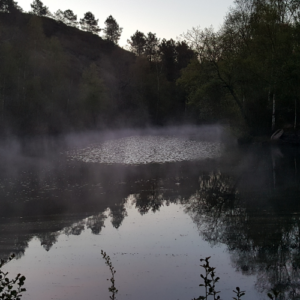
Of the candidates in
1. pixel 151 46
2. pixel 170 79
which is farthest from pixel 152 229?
pixel 151 46

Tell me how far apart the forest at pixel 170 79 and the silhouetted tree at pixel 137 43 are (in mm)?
8891

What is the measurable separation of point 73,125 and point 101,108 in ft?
29.3

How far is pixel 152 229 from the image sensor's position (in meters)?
10.1

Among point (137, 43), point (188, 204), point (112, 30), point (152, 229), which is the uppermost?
point (112, 30)

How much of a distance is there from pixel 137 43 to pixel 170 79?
19.6 metres

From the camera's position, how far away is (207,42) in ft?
118

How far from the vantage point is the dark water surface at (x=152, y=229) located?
676 centimetres

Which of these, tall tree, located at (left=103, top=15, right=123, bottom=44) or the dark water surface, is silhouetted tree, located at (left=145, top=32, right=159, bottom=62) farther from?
the dark water surface

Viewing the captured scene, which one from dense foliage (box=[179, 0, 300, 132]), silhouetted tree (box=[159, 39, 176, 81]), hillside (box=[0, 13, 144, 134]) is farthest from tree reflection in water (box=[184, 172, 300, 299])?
silhouetted tree (box=[159, 39, 176, 81])

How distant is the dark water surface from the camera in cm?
676

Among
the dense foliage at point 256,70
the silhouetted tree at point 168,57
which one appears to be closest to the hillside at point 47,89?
the silhouetted tree at point 168,57

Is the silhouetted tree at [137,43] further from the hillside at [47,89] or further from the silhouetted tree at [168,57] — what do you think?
the hillside at [47,89]

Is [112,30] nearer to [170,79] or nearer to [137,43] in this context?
[137,43]

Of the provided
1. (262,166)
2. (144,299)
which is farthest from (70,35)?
(144,299)
